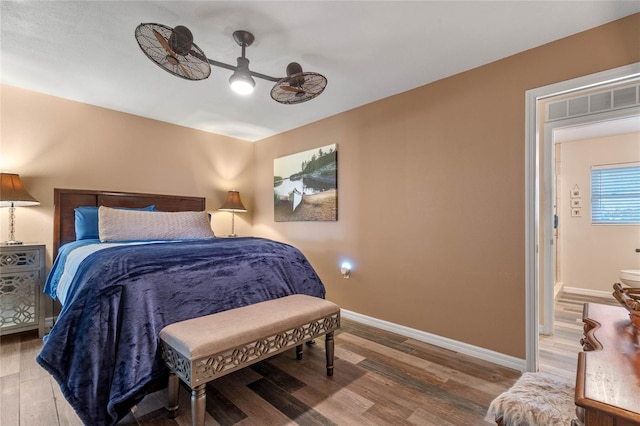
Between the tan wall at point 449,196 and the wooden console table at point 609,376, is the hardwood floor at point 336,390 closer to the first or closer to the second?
the tan wall at point 449,196

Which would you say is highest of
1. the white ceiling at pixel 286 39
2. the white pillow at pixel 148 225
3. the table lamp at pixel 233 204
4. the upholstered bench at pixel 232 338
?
the white ceiling at pixel 286 39

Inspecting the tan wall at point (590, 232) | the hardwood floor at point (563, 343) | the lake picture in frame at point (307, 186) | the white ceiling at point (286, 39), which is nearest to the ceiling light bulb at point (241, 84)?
the white ceiling at point (286, 39)

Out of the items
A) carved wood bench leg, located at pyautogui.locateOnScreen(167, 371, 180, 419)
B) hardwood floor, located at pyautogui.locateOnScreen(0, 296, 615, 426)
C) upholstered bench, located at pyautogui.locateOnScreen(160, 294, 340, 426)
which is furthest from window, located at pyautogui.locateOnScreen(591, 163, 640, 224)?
carved wood bench leg, located at pyautogui.locateOnScreen(167, 371, 180, 419)

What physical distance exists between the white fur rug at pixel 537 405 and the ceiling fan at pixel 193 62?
2.01m

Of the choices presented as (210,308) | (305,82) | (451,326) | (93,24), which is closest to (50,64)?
(93,24)

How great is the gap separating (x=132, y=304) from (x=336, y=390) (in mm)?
1386

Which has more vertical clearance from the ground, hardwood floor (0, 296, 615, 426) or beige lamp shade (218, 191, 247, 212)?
beige lamp shade (218, 191, 247, 212)

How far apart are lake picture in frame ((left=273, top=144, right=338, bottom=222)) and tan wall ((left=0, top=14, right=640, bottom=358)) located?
119 mm

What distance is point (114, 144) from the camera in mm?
3494

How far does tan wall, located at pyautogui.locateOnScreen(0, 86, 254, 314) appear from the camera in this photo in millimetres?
2943

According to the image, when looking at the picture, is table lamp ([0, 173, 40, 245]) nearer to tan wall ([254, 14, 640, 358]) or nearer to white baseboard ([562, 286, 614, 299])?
tan wall ([254, 14, 640, 358])

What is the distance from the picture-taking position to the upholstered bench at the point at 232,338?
1.45 meters

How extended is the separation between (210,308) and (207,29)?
6.34ft

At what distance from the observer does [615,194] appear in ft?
14.1
